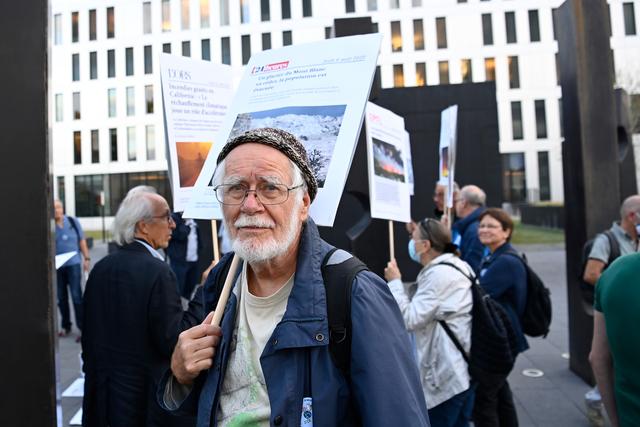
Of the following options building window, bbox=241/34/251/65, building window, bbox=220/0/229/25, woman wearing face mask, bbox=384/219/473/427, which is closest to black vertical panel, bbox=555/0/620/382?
woman wearing face mask, bbox=384/219/473/427

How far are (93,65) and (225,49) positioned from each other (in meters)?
10.5

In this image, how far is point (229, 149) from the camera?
1.70m

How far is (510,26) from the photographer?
38.1m

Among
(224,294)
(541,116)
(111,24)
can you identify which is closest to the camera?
(224,294)

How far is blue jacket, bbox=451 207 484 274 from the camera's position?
188 inches

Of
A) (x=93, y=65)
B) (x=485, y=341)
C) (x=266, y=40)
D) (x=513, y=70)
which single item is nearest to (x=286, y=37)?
(x=266, y=40)

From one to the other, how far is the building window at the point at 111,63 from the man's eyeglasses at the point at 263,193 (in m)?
40.9

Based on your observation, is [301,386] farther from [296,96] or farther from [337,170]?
[296,96]

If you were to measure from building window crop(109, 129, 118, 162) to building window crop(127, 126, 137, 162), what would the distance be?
3.68 feet

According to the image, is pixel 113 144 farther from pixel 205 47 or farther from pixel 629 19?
pixel 629 19

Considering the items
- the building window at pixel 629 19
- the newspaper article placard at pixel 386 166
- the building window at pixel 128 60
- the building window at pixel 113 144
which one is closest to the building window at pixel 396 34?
the building window at pixel 629 19

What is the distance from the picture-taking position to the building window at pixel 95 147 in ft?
132

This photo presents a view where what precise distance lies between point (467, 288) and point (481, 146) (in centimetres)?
930

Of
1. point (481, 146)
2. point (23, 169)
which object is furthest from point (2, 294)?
point (481, 146)
